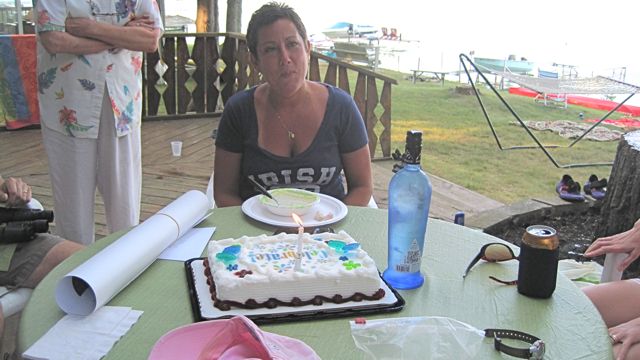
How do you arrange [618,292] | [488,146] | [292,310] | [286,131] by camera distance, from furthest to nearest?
[488,146] < [286,131] < [618,292] < [292,310]

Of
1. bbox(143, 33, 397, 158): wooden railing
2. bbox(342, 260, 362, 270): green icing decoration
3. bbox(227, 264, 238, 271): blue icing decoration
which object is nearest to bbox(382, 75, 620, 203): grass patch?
bbox(143, 33, 397, 158): wooden railing

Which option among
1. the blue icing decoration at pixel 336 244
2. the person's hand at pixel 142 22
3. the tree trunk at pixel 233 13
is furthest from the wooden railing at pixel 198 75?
the blue icing decoration at pixel 336 244

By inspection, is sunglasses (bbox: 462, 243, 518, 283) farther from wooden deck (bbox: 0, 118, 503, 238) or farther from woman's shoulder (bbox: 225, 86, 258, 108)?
wooden deck (bbox: 0, 118, 503, 238)

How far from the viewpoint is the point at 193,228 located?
1519mm

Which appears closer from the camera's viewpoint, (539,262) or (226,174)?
(539,262)

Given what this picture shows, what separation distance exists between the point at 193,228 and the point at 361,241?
42 centimetres

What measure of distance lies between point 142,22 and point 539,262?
1.93 m

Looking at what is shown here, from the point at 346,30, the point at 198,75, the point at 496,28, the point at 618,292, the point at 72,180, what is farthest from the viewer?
the point at 346,30

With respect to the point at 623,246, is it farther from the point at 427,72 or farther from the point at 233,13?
the point at 427,72

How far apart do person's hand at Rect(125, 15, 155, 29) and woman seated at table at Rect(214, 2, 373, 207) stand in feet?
2.20

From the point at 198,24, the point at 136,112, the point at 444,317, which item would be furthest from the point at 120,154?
the point at 198,24

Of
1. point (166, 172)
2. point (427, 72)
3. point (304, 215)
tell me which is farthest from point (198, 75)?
point (427, 72)

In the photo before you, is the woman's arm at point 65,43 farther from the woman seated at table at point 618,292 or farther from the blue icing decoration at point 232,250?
the woman seated at table at point 618,292

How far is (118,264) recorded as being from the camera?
1134 mm
